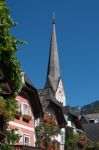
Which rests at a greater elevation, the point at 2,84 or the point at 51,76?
the point at 51,76

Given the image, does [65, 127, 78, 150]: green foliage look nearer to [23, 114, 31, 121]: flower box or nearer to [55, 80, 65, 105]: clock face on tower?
[23, 114, 31, 121]: flower box

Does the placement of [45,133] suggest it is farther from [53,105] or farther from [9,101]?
[9,101]

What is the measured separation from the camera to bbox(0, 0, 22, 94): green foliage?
2620 centimetres

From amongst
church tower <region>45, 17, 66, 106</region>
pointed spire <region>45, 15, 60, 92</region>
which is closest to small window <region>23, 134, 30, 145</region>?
church tower <region>45, 17, 66, 106</region>

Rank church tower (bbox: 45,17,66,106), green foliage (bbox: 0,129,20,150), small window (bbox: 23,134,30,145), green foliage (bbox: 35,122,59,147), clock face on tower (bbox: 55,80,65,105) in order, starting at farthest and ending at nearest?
clock face on tower (bbox: 55,80,65,105) < church tower (bbox: 45,17,66,106) < green foliage (bbox: 35,122,59,147) < small window (bbox: 23,134,30,145) < green foliage (bbox: 0,129,20,150)

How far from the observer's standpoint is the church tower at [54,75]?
11544 cm

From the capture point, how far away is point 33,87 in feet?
146

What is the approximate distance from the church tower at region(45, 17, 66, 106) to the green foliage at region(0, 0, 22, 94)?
8113cm

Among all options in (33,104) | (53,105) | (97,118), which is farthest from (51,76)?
(33,104)

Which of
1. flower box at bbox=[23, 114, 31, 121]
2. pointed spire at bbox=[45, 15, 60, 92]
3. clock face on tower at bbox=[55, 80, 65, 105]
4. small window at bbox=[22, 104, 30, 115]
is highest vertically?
pointed spire at bbox=[45, 15, 60, 92]

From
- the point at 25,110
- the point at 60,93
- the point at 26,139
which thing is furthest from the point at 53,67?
the point at 26,139

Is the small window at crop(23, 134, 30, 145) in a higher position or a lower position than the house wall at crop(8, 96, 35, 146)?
lower

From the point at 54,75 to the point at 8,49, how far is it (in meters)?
91.8

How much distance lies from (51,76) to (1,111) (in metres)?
90.1
